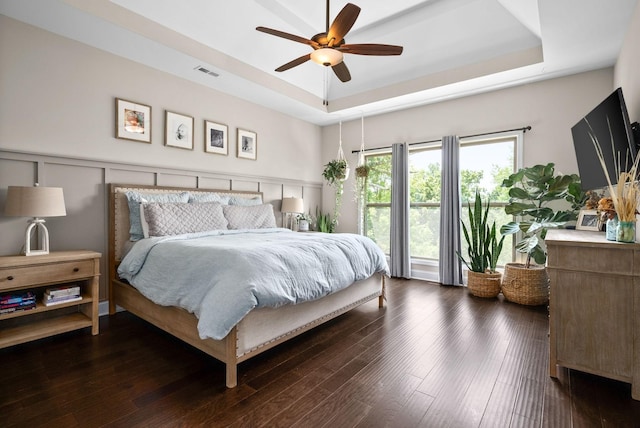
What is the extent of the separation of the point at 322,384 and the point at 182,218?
2088mm

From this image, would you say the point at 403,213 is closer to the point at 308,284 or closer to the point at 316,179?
the point at 316,179

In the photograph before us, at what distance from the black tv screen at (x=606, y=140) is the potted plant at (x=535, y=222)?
55 centimetres

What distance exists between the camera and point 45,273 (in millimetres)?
2396

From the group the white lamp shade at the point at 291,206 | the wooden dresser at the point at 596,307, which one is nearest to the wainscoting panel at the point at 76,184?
the white lamp shade at the point at 291,206

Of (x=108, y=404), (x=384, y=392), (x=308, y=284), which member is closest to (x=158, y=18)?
(x=308, y=284)

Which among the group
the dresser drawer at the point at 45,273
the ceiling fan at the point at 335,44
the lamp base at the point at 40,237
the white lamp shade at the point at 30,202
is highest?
the ceiling fan at the point at 335,44

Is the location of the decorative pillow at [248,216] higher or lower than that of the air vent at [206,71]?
lower

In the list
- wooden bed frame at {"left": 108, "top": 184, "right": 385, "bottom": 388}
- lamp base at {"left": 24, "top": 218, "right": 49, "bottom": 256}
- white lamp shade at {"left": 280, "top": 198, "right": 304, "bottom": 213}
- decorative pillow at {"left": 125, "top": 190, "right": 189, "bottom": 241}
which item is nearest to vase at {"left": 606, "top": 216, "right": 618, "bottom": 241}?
wooden bed frame at {"left": 108, "top": 184, "right": 385, "bottom": 388}

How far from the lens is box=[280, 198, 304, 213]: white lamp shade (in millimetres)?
4832

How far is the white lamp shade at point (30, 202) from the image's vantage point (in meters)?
2.35

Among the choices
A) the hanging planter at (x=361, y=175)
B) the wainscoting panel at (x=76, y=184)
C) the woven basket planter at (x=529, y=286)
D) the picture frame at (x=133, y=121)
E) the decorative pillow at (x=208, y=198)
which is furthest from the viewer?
the hanging planter at (x=361, y=175)

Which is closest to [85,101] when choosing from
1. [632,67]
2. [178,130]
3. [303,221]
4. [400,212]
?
[178,130]

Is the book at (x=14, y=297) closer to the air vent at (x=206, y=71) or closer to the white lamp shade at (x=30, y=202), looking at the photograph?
the white lamp shade at (x=30, y=202)

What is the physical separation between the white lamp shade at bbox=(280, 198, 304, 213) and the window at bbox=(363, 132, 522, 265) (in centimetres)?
121
